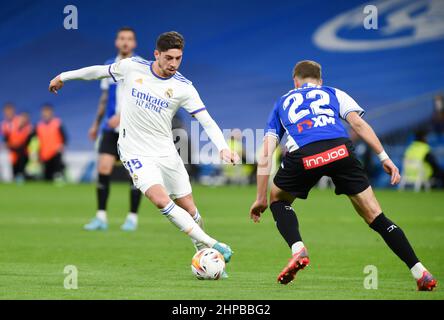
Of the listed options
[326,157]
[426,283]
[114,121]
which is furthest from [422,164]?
[426,283]

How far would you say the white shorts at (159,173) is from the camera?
888 centimetres

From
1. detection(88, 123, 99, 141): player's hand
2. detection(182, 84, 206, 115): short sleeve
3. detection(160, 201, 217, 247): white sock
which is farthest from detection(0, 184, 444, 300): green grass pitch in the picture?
detection(182, 84, 206, 115): short sleeve

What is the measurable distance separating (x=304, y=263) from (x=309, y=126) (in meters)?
1.24

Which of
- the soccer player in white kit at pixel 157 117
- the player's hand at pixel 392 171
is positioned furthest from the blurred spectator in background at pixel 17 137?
the player's hand at pixel 392 171

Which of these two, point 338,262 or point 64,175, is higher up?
point 64,175

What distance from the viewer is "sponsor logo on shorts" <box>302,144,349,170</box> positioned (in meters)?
8.09

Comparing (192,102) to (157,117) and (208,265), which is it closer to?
(157,117)

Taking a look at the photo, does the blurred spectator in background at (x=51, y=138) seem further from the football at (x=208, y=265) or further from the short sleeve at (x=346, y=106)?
the short sleeve at (x=346, y=106)

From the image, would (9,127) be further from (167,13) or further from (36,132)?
(167,13)

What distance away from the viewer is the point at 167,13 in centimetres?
3234

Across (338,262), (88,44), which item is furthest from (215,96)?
(338,262)

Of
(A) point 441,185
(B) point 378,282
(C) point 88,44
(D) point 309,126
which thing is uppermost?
(C) point 88,44

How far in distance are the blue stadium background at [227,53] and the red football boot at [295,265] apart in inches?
932

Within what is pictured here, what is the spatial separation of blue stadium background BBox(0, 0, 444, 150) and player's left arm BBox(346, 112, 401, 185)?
23268mm
